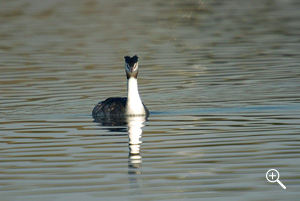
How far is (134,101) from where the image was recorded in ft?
65.7

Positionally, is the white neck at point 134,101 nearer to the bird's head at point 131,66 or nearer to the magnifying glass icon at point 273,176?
the bird's head at point 131,66

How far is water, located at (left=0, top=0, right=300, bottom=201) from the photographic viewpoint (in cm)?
1235

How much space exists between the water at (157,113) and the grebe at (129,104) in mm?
438

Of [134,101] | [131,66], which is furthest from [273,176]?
[131,66]

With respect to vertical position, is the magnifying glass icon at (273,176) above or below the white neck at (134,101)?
below

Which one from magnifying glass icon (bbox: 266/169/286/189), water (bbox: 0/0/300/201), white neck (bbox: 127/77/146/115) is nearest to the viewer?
magnifying glass icon (bbox: 266/169/286/189)

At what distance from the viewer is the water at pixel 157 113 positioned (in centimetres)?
1235

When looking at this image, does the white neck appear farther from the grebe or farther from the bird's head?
the bird's head

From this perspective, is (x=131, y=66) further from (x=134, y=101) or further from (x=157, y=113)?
(x=157, y=113)

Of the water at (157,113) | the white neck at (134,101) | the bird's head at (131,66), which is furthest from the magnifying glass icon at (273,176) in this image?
the bird's head at (131,66)

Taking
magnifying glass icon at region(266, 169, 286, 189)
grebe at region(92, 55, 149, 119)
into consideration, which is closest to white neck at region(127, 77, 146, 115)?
grebe at region(92, 55, 149, 119)

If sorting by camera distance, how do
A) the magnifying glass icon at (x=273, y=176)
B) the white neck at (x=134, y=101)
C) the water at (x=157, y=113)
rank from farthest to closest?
the white neck at (x=134, y=101), the water at (x=157, y=113), the magnifying glass icon at (x=273, y=176)

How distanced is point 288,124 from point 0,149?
620 cm

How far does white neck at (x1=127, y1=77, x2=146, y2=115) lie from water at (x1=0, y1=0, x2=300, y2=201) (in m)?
0.42
